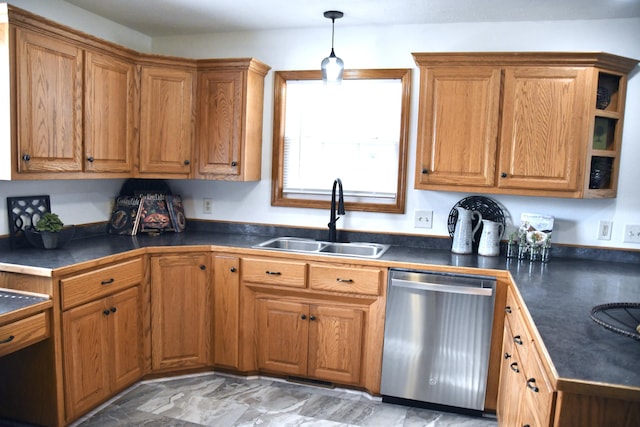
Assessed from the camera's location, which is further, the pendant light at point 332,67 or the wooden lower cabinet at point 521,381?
the pendant light at point 332,67

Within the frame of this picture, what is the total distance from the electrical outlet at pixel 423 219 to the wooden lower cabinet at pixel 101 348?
1.77 m

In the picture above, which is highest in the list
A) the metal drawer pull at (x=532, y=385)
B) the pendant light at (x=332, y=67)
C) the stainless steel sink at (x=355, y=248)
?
the pendant light at (x=332, y=67)

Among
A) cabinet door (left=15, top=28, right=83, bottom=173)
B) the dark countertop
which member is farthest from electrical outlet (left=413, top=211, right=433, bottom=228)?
cabinet door (left=15, top=28, right=83, bottom=173)

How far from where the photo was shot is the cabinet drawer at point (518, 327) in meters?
1.79

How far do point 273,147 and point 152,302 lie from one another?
4.29ft

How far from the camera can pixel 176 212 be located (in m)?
3.46

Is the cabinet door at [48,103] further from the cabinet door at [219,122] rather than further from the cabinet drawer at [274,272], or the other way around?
the cabinet drawer at [274,272]

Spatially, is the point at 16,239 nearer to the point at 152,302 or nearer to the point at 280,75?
the point at 152,302

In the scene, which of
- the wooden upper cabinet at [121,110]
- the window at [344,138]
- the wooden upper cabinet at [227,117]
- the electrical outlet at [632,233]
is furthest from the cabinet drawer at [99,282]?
the electrical outlet at [632,233]

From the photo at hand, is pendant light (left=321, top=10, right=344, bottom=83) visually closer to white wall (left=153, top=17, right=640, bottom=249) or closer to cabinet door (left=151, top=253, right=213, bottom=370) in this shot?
white wall (left=153, top=17, right=640, bottom=249)

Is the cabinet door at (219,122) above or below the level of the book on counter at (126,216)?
above

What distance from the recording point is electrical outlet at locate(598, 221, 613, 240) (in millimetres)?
2945

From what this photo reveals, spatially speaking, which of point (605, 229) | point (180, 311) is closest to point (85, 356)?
point (180, 311)

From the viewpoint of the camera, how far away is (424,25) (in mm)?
3107
